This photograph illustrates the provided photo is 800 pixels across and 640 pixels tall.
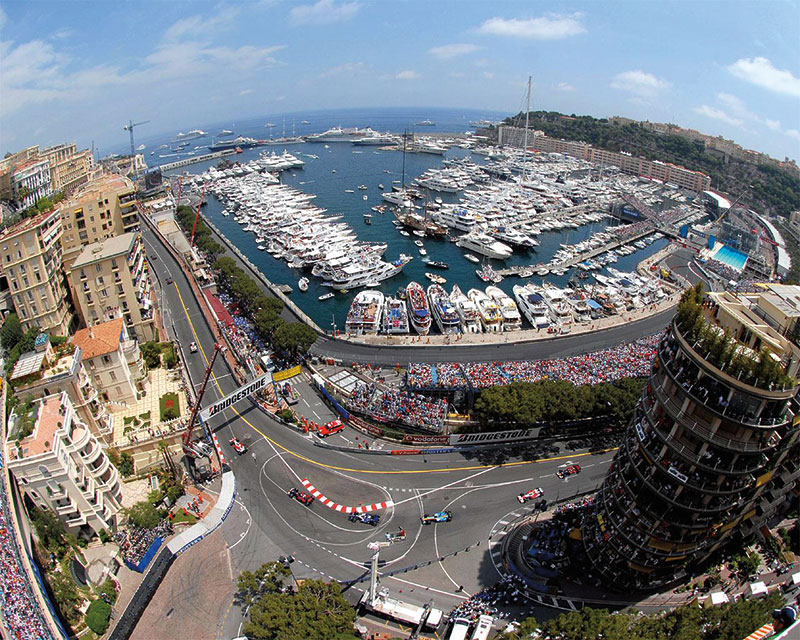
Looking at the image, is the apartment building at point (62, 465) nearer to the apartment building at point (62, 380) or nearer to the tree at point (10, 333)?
the apartment building at point (62, 380)

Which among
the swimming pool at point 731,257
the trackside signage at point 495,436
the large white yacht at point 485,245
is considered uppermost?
the large white yacht at point 485,245

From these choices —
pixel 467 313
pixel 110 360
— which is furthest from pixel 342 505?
pixel 467 313

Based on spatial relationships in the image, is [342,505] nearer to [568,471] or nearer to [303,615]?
[303,615]

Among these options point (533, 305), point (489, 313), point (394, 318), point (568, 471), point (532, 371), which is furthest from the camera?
point (533, 305)

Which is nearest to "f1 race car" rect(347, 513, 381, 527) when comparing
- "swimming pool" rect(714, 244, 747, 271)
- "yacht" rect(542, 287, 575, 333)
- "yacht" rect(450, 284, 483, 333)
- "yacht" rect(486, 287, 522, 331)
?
"yacht" rect(450, 284, 483, 333)

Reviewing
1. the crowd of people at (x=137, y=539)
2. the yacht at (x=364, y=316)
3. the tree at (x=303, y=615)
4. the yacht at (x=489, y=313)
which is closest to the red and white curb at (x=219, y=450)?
the crowd of people at (x=137, y=539)

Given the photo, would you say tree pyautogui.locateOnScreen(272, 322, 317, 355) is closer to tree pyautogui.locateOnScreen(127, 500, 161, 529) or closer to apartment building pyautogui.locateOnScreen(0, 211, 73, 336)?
apartment building pyautogui.locateOnScreen(0, 211, 73, 336)
